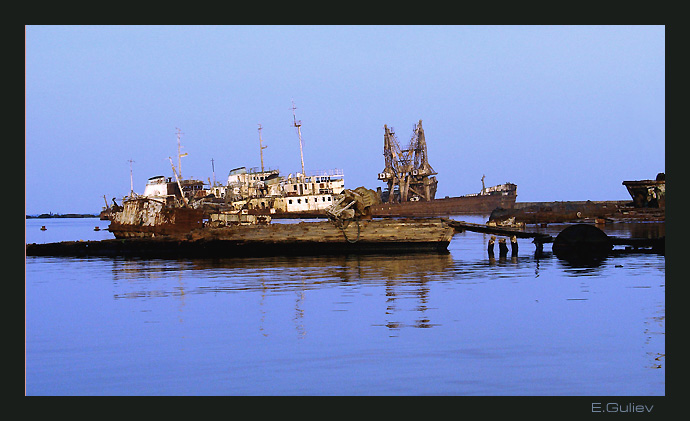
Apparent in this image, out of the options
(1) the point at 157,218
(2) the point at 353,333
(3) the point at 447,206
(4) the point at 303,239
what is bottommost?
(2) the point at 353,333

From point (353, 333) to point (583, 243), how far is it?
80.4 feet

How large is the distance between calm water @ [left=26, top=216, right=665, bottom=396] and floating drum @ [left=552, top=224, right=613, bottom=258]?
19.5 feet

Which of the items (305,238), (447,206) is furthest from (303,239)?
(447,206)

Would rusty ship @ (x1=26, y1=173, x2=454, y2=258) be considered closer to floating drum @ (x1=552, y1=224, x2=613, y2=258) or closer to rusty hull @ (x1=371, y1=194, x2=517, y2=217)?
floating drum @ (x1=552, y1=224, x2=613, y2=258)

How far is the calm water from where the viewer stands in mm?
12570

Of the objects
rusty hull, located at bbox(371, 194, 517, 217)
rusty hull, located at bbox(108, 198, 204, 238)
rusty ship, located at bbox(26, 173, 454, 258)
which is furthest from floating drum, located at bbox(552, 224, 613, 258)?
rusty hull, located at bbox(371, 194, 517, 217)

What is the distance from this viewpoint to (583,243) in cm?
3850

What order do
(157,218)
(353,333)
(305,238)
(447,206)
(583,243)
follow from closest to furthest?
(353,333) < (583,243) < (305,238) < (157,218) < (447,206)

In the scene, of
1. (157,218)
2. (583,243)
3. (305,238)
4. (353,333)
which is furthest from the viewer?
(157,218)

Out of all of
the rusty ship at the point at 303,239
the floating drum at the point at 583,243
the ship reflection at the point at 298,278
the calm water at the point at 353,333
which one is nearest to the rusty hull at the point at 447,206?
the rusty ship at the point at 303,239

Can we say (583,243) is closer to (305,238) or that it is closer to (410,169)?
(305,238)

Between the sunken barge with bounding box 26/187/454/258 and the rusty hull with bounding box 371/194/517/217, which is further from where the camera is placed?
the rusty hull with bounding box 371/194/517/217

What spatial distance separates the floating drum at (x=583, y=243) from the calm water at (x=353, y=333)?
5.96 m
